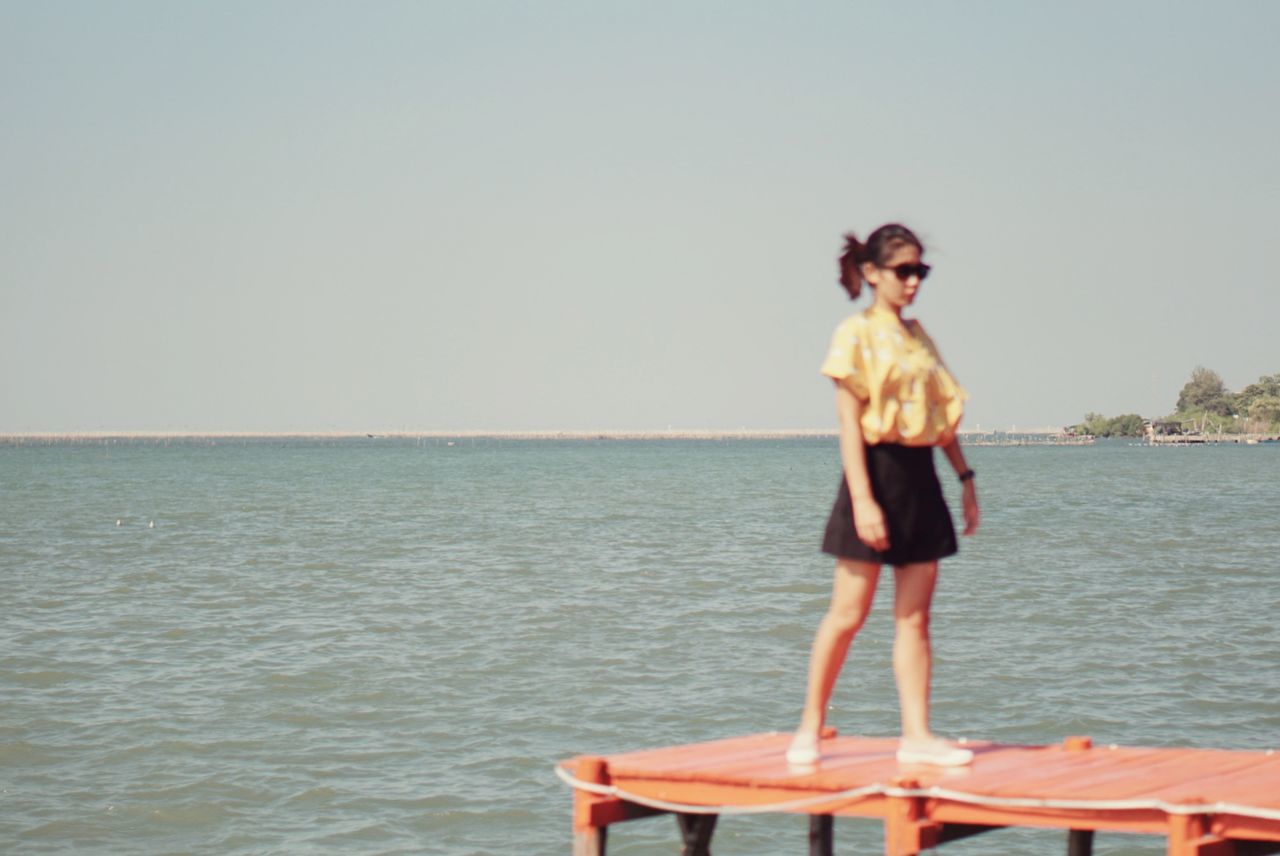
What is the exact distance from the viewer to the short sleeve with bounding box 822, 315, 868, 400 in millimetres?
6613

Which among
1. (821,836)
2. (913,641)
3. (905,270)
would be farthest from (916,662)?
(821,836)

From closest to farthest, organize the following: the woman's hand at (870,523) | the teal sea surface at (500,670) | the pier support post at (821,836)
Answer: the woman's hand at (870,523)
the pier support post at (821,836)
the teal sea surface at (500,670)

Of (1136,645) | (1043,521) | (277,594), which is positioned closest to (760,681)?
(1136,645)

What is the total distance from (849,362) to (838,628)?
1.10 m

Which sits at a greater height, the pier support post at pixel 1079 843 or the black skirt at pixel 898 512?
the black skirt at pixel 898 512

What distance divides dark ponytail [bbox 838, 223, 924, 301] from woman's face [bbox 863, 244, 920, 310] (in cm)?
2

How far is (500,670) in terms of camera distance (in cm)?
1941

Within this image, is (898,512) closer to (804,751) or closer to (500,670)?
(804,751)

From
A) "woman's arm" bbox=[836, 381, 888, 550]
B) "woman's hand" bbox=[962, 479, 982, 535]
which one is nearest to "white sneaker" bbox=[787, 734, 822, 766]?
"woman's arm" bbox=[836, 381, 888, 550]

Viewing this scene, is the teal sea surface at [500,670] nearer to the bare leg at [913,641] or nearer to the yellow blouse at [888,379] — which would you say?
the bare leg at [913,641]

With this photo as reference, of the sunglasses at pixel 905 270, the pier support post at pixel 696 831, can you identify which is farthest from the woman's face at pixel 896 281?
the pier support post at pixel 696 831

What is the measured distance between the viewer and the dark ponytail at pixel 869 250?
22.4ft

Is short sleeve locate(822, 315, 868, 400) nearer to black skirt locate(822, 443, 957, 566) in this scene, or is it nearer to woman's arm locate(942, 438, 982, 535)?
black skirt locate(822, 443, 957, 566)

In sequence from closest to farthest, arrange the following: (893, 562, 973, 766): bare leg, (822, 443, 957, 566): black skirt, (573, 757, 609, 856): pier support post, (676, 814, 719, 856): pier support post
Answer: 1. (822, 443, 957, 566): black skirt
2. (893, 562, 973, 766): bare leg
3. (573, 757, 609, 856): pier support post
4. (676, 814, 719, 856): pier support post
